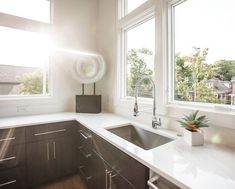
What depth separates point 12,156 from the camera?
1758 mm

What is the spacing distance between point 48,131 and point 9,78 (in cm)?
104

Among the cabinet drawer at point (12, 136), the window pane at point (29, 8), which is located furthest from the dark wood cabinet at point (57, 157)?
the window pane at point (29, 8)

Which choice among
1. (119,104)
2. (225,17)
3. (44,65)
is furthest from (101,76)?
(225,17)

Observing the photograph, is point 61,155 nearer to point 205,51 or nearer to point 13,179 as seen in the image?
point 13,179

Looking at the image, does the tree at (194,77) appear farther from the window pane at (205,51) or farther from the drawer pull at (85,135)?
the drawer pull at (85,135)

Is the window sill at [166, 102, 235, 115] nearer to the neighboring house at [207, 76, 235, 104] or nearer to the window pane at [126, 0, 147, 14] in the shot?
the neighboring house at [207, 76, 235, 104]

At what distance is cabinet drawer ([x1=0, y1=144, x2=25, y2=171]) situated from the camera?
171cm

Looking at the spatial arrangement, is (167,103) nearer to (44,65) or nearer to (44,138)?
(44,138)

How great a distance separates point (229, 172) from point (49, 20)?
286 centimetres

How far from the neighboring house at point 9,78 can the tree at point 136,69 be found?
63.3 inches

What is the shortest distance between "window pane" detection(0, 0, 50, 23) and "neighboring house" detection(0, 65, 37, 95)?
2.51ft

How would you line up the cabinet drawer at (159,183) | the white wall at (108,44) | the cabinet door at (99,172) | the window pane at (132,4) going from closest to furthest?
1. the cabinet drawer at (159,183)
2. the cabinet door at (99,172)
3. the window pane at (132,4)
4. the white wall at (108,44)

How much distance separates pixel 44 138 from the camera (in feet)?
6.38

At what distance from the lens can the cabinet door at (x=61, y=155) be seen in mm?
2025
